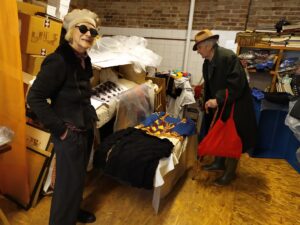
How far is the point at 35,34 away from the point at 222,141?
73.7 inches

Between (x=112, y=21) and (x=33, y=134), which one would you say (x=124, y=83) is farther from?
(x=112, y=21)

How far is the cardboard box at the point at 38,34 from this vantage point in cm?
192

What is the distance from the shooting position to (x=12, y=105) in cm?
171

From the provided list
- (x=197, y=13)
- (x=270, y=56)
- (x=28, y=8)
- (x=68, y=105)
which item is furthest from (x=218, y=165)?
(x=197, y=13)

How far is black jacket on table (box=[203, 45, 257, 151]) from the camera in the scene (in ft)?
7.36

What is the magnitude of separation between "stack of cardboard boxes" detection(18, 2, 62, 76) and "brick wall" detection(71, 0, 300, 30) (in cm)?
269

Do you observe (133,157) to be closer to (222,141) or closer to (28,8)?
(222,141)

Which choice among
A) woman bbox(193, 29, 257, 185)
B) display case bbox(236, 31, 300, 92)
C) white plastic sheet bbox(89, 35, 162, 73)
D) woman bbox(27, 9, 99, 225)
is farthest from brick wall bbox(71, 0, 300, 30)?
woman bbox(27, 9, 99, 225)

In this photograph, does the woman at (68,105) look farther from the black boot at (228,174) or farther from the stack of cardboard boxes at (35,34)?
the black boot at (228,174)

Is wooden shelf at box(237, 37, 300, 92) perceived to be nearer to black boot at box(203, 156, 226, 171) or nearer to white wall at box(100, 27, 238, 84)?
white wall at box(100, 27, 238, 84)

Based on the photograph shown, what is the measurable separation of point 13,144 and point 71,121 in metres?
0.72

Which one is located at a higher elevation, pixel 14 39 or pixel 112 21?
pixel 112 21

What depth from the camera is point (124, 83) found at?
2.89 metres

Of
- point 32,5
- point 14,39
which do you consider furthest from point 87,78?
point 32,5
